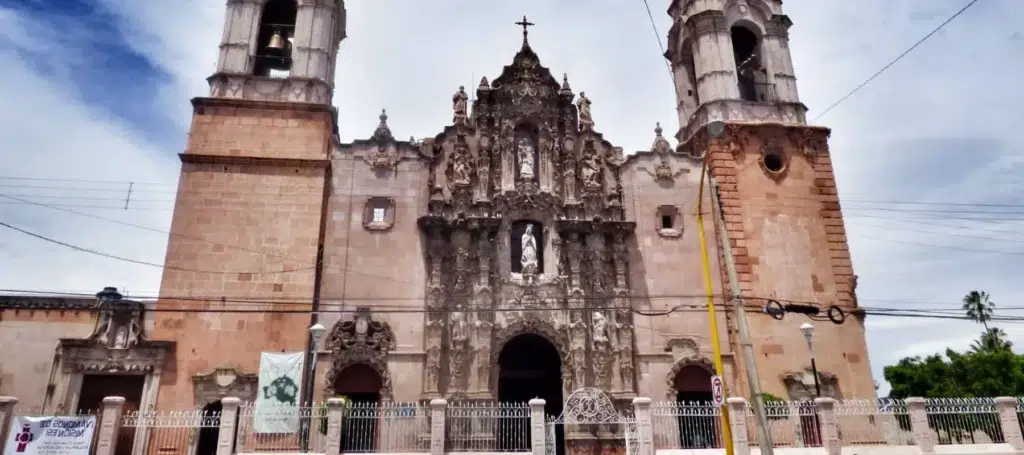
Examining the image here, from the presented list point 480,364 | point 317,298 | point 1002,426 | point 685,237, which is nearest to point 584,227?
point 685,237

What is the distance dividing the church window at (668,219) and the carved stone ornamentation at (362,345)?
9.97 metres

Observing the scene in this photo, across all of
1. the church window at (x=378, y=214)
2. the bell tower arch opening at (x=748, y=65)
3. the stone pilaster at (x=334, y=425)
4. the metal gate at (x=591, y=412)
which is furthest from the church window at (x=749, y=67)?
the stone pilaster at (x=334, y=425)

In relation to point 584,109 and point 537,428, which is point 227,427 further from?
point 584,109

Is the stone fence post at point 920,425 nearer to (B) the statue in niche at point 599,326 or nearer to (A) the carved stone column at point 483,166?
(B) the statue in niche at point 599,326

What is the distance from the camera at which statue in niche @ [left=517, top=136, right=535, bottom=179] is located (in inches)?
882

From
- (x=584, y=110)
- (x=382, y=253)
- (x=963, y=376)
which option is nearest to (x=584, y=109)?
(x=584, y=110)

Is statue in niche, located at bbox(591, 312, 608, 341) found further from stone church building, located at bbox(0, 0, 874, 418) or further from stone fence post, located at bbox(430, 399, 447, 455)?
stone fence post, located at bbox(430, 399, 447, 455)

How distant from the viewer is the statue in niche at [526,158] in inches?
882

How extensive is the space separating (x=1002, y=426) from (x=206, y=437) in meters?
20.6

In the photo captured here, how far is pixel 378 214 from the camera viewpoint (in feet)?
71.7

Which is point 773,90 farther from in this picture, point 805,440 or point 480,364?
point 480,364

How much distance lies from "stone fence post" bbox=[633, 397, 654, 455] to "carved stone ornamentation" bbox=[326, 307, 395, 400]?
25.3 ft

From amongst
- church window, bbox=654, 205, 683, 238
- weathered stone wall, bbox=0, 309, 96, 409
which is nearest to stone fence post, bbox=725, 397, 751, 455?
church window, bbox=654, 205, 683, 238

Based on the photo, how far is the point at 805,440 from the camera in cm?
1892
